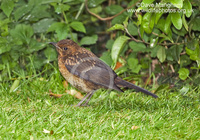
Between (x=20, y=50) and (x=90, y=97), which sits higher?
(x=20, y=50)

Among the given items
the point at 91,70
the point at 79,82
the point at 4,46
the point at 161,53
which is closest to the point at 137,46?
the point at 161,53

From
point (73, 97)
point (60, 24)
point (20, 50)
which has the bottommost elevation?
point (73, 97)

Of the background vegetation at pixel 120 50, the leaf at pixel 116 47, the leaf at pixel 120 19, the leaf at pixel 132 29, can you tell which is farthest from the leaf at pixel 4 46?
the leaf at pixel 132 29

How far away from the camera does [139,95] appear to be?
5.24m

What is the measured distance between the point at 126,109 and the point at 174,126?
0.87 meters

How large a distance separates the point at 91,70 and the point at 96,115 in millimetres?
859

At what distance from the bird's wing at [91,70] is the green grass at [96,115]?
13.2 inches

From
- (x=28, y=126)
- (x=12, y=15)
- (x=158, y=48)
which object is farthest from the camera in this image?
(x=12, y=15)

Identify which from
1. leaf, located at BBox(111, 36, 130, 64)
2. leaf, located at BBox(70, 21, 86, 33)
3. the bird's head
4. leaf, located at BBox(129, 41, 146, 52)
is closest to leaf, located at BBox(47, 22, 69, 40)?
leaf, located at BBox(70, 21, 86, 33)

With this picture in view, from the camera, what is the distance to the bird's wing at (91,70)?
4633 millimetres

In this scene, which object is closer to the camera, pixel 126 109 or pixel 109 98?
pixel 126 109

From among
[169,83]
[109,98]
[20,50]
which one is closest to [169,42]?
[169,83]

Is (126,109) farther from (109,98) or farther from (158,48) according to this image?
(158,48)

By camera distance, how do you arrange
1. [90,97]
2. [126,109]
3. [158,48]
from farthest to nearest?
[158,48] < [90,97] < [126,109]
